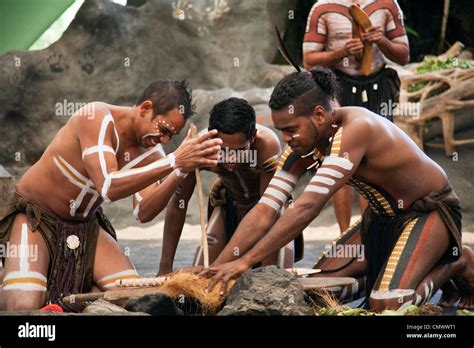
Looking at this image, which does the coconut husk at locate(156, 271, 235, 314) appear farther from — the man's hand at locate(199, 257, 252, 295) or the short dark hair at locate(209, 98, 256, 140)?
the short dark hair at locate(209, 98, 256, 140)

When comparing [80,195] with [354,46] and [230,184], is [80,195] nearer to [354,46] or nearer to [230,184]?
[230,184]

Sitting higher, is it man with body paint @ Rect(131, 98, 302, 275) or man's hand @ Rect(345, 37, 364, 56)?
man's hand @ Rect(345, 37, 364, 56)

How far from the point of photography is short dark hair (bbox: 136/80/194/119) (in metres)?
5.00

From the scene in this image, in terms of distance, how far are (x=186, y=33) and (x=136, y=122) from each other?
716cm

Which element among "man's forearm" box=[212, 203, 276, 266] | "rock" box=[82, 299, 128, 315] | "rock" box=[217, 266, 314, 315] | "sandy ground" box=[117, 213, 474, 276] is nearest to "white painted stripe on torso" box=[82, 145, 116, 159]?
"man's forearm" box=[212, 203, 276, 266]

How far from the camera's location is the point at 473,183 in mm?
9953

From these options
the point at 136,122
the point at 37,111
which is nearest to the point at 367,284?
the point at 136,122

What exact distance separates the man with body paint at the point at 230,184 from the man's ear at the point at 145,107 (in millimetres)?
305

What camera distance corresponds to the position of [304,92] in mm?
4688

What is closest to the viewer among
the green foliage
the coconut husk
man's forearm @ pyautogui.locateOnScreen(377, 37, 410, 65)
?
the coconut husk

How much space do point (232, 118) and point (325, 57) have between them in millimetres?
1489

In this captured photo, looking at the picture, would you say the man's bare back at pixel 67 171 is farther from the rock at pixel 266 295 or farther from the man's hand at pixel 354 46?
the man's hand at pixel 354 46

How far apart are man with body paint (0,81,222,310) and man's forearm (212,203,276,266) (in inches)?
15.8
